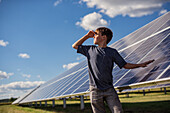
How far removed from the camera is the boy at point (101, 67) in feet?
10.5

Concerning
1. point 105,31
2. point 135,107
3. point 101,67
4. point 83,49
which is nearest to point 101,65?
point 101,67

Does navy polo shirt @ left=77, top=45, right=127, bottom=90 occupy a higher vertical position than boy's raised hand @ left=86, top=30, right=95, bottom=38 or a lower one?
lower

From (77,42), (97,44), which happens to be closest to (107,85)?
(97,44)

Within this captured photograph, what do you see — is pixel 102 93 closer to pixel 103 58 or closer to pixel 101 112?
pixel 101 112

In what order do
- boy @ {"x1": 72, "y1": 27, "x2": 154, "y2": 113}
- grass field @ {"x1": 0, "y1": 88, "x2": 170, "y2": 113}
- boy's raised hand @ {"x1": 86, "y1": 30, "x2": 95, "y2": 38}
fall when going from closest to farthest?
boy @ {"x1": 72, "y1": 27, "x2": 154, "y2": 113}
boy's raised hand @ {"x1": 86, "y1": 30, "x2": 95, "y2": 38}
grass field @ {"x1": 0, "y1": 88, "x2": 170, "y2": 113}

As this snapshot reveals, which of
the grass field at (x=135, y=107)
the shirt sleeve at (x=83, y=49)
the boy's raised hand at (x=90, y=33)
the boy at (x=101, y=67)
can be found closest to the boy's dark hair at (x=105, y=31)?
the boy at (x=101, y=67)

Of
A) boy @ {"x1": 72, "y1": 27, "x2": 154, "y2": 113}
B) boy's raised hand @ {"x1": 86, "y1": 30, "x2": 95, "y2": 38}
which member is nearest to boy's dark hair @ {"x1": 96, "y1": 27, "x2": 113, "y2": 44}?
boy @ {"x1": 72, "y1": 27, "x2": 154, "y2": 113}

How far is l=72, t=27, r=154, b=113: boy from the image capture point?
3.21 meters

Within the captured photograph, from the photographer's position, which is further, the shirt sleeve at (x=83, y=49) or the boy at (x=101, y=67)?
the shirt sleeve at (x=83, y=49)

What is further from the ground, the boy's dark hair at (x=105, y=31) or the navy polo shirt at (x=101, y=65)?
the boy's dark hair at (x=105, y=31)

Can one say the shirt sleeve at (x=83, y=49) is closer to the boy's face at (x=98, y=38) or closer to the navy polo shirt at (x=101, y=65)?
the navy polo shirt at (x=101, y=65)

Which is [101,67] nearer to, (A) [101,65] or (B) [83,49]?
(A) [101,65]

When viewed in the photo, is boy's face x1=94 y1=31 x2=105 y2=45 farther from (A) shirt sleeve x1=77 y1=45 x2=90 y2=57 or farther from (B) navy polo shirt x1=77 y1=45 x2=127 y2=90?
(A) shirt sleeve x1=77 y1=45 x2=90 y2=57

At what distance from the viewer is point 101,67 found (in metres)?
3.38
